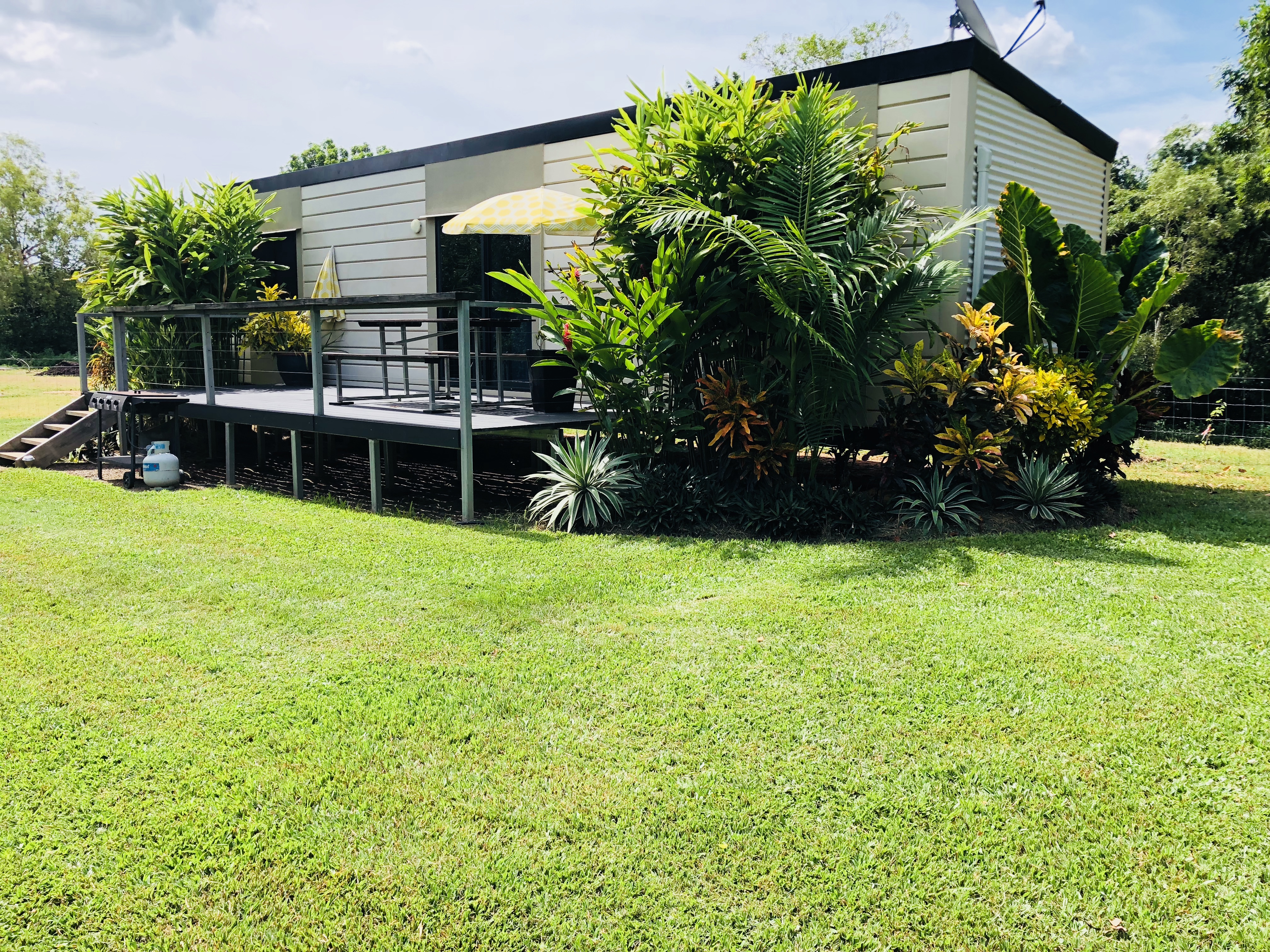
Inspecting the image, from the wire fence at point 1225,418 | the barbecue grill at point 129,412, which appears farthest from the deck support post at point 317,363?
the wire fence at point 1225,418

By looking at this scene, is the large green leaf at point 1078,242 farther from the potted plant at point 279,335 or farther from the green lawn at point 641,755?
the potted plant at point 279,335

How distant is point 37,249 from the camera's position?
1641 inches

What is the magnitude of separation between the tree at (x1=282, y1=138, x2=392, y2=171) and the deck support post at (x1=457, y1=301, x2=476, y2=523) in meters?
44.1

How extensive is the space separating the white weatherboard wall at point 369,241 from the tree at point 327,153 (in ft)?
123

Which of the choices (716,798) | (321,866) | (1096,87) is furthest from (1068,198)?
(1096,87)

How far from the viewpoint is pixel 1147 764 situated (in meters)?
3.10

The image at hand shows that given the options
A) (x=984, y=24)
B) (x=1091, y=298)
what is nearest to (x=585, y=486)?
(x=1091, y=298)

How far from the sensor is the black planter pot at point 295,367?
39.3 ft

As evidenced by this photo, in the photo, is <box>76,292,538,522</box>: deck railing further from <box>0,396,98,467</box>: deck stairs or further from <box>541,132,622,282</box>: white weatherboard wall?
<box>541,132,622,282</box>: white weatherboard wall

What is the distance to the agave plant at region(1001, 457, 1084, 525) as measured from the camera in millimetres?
6480

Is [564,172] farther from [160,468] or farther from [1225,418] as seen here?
[1225,418]

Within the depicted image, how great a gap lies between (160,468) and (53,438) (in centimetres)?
239

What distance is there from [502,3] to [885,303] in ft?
17.0

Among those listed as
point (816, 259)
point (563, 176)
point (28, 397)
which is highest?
point (563, 176)
